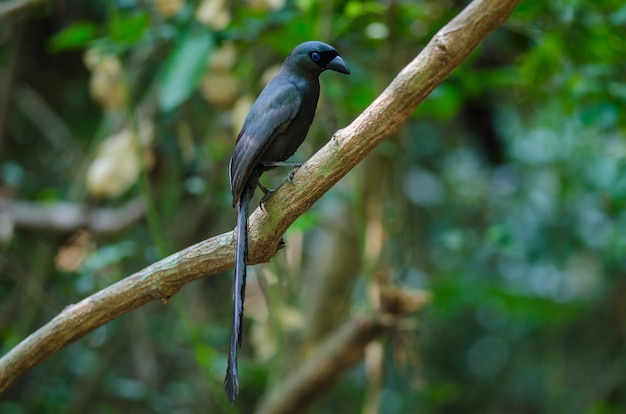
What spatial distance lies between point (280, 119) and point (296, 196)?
1.03 ft

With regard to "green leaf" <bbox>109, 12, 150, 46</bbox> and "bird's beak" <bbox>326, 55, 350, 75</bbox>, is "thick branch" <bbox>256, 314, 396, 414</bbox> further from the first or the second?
"green leaf" <bbox>109, 12, 150, 46</bbox>

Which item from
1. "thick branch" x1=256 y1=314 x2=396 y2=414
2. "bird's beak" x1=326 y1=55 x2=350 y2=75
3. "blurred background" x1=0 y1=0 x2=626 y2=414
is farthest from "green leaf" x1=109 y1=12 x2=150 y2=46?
"thick branch" x1=256 y1=314 x2=396 y2=414

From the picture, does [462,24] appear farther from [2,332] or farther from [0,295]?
[0,295]

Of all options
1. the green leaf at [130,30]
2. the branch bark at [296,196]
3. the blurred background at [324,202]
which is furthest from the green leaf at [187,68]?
the branch bark at [296,196]

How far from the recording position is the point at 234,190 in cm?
208

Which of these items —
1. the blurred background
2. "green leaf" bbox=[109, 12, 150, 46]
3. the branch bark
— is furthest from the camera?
the blurred background

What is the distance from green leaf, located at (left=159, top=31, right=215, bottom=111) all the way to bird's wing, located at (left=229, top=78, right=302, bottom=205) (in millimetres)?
606

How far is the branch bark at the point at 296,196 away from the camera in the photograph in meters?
1.66

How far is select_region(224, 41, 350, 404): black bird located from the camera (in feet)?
6.80

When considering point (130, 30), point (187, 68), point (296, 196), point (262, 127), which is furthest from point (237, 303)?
point (130, 30)

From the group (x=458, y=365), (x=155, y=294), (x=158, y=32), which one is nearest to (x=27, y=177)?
(x=158, y=32)

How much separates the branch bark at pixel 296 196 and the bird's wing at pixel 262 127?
0.45ft

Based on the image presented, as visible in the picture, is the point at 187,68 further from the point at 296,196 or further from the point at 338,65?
the point at 296,196

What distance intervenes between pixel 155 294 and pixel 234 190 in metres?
0.34
